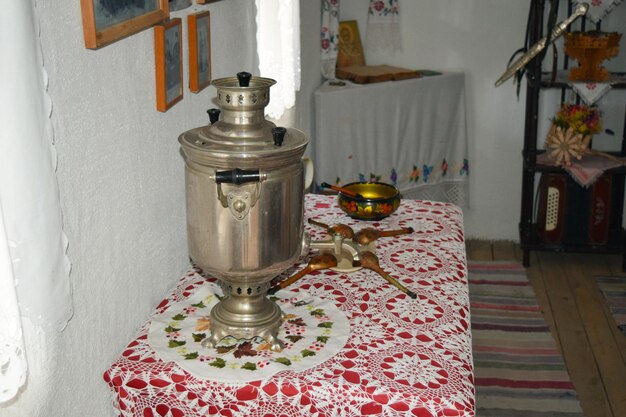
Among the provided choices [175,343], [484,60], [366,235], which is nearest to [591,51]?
[484,60]

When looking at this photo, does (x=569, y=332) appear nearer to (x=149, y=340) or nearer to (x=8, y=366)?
(x=149, y=340)

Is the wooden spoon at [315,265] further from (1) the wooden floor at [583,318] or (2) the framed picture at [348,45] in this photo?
(2) the framed picture at [348,45]

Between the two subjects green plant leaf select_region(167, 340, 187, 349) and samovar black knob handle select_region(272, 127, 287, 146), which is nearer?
samovar black knob handle select_region(272, 127, 287, 146)

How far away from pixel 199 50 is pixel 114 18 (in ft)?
1.63

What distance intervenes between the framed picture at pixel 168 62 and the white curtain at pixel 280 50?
2.69 feet

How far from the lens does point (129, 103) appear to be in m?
1.40

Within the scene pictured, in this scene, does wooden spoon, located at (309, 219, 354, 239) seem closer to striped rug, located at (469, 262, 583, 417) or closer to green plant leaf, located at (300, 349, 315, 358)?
green plant leaf, located at (300, 349, 315, 358)

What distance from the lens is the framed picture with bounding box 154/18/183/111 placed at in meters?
1.49

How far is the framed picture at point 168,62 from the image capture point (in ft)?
4.90

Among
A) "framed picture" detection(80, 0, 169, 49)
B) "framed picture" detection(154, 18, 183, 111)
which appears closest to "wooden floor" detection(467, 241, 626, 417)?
"framed picture" detection(154, 18, 183, 111)

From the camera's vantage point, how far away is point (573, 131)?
344 cm

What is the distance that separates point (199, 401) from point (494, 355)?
186 centimetres

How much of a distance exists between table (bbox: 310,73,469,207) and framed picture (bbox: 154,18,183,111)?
1731mm

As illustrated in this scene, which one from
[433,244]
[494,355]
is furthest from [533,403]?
[433,244]
